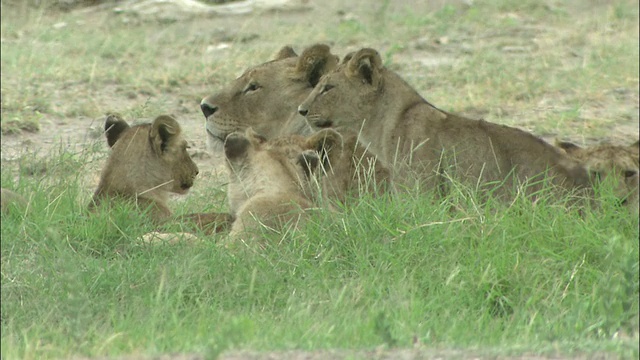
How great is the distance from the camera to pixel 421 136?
779 cm

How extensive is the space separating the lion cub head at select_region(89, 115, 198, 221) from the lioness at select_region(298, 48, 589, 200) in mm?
948

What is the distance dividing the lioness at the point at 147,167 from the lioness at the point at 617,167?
7.05ft

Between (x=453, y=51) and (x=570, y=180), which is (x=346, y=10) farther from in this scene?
(x=570, y=180)

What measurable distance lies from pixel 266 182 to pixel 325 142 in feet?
1.52

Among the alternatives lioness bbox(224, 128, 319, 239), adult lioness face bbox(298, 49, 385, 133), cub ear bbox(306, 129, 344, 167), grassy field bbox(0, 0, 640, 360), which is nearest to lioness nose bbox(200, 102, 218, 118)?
grassy field bbox(0, 0, 640, 360)

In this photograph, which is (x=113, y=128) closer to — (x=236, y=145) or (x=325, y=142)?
(x=236, y=145)

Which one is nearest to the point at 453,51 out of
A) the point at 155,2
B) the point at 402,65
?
the point at 402,65

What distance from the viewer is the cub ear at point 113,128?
748 centimetres

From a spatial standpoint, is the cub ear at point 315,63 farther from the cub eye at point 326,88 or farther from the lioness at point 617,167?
the lioness at point 617,167

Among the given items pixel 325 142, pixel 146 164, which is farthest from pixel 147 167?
pixel 325 142

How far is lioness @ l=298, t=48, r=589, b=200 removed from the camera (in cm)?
764

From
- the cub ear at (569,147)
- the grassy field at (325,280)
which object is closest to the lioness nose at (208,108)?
the grassy field at (325,280)

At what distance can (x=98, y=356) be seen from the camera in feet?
16.7

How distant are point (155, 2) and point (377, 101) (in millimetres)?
9201
